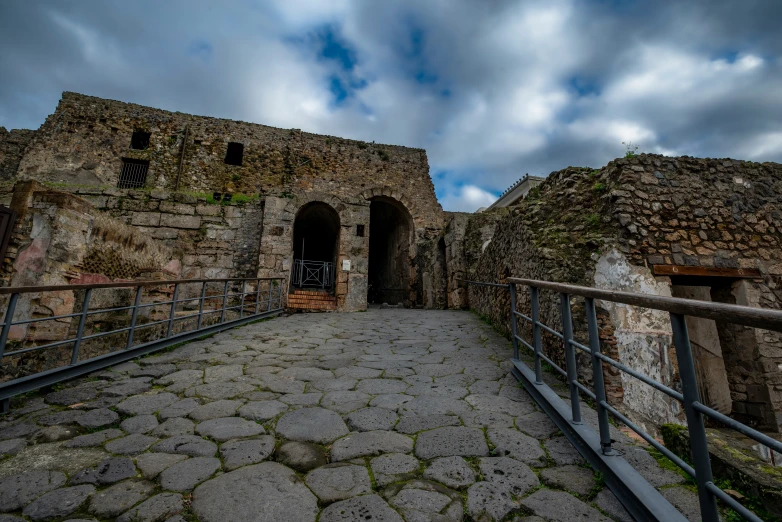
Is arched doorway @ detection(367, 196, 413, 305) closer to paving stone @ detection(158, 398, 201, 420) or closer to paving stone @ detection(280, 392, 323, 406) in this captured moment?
paving stone @ detection(280, 392, 323, 406)

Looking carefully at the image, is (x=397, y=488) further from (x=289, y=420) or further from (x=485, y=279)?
(x=485, y=279)

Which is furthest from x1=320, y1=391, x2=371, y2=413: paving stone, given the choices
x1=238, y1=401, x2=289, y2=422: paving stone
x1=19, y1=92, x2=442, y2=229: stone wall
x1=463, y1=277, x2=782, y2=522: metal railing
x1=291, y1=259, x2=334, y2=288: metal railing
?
x1=19, y1=92, x2=442, y2=229: stone wall

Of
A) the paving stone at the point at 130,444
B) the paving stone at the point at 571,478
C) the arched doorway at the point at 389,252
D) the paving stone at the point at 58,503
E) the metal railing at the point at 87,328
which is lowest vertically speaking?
the paving stone at the point at 58,503

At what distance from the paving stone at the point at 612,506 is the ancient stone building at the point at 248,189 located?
7589 millimetres

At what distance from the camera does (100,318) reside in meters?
5.16

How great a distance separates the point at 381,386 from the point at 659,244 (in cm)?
404

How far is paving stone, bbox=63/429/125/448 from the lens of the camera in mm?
1962

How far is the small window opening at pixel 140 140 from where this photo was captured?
14.1 metres

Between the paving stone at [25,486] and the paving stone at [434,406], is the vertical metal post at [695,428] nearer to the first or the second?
the paving stone at [434,406]

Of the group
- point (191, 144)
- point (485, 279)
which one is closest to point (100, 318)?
point (485, 279)

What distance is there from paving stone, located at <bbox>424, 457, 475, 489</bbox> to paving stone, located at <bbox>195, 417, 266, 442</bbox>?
3.74 ft

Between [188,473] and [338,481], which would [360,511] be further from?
[188,473]

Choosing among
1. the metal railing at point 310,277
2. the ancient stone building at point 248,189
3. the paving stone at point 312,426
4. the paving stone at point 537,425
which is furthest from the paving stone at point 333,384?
the metal railing at point 310,277

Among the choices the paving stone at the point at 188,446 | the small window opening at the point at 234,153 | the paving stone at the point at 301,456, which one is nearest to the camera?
the paving stone at the point at 301,456
